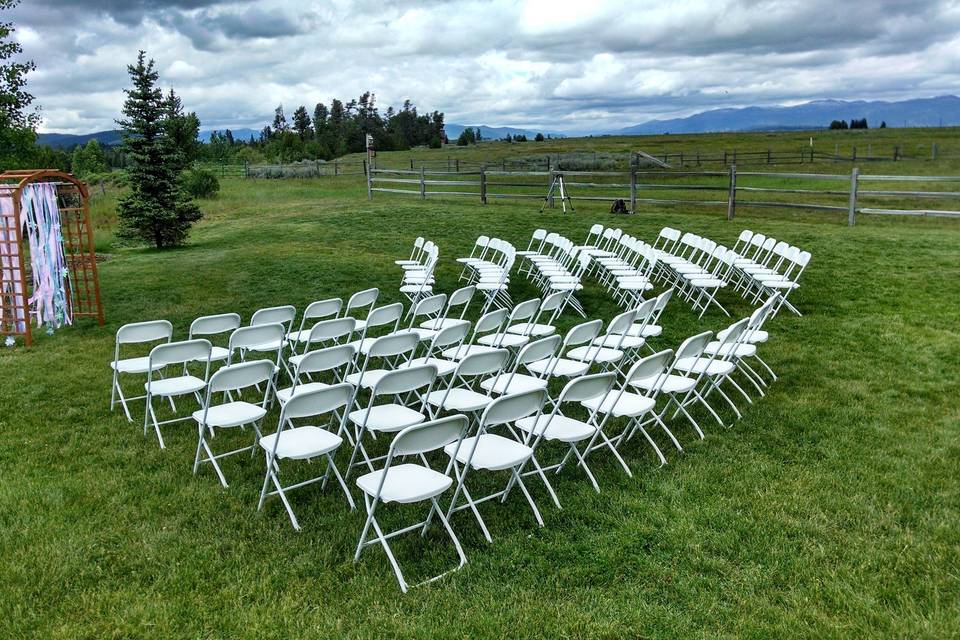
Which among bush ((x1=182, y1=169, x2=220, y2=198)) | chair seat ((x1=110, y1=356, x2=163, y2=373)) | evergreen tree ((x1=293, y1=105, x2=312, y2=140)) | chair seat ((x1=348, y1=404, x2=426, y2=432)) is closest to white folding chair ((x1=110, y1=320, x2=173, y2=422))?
chair seat ((x1=110, y1=356, x2=163, y2=373))

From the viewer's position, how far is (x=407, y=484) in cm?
367

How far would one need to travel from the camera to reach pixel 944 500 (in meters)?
4.16

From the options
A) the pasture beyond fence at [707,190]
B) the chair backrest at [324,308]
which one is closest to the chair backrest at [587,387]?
the chair backrest at [324,308]

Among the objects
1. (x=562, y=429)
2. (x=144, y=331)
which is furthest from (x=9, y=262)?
(x=562, y=429)

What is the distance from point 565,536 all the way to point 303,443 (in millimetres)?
1661

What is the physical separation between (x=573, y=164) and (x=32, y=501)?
37269 millimetres

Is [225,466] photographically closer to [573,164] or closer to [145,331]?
[145,331]

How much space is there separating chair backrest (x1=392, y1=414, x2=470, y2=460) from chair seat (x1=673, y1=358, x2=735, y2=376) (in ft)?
8.54

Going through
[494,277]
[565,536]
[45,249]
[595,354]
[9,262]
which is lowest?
[565,536]

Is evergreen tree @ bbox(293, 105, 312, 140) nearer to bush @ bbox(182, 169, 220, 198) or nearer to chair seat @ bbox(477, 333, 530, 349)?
bush @ bbox(182, 169, 220, 198)

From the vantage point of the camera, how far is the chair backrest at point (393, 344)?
506 cm

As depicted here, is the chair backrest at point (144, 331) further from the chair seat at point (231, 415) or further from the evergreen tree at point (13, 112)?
the evergreen tree at point (13, 112)

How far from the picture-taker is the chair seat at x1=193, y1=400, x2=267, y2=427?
14.9 ft

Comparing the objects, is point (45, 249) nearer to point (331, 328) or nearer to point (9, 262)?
point (9, 262)
